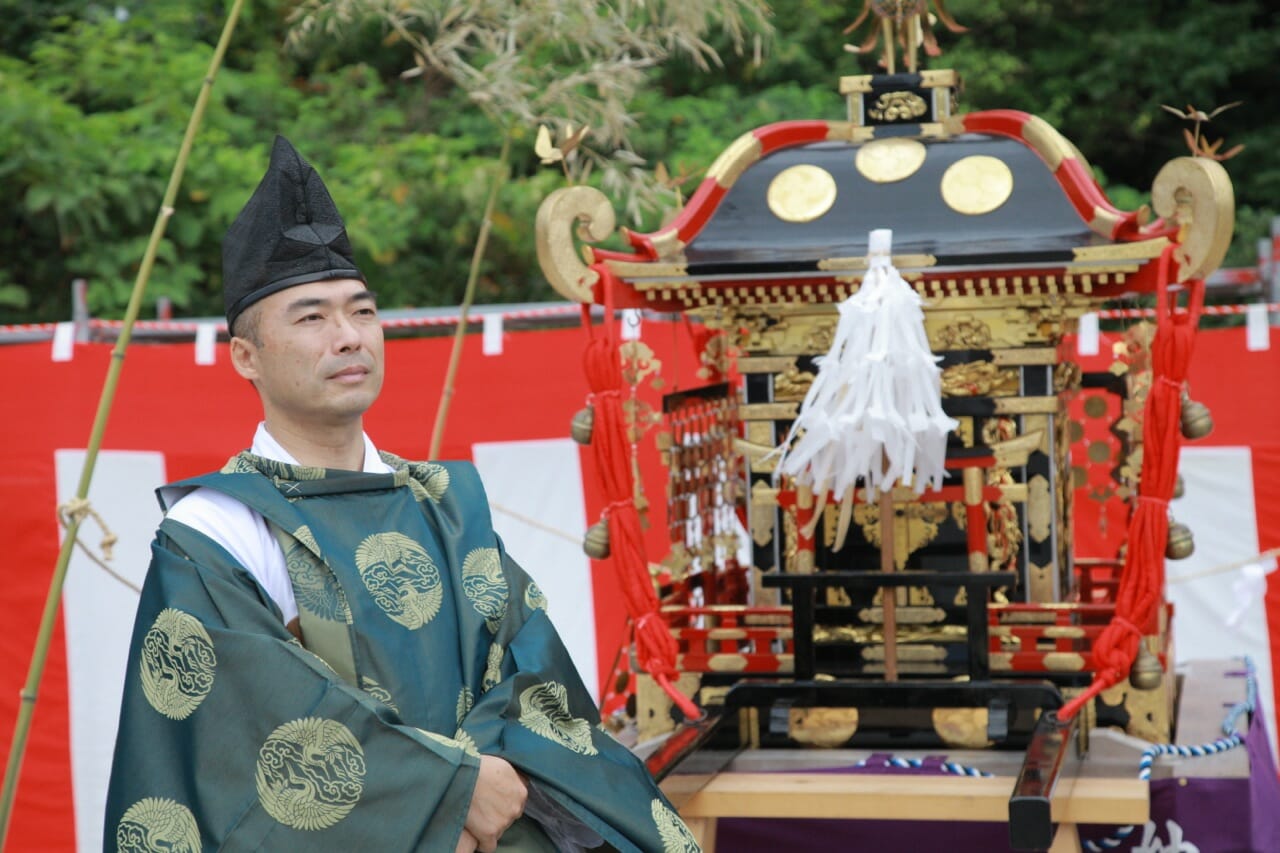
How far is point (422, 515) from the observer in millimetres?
2250

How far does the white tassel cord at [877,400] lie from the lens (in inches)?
124

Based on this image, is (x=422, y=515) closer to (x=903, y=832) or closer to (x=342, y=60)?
(x=903, y=832)

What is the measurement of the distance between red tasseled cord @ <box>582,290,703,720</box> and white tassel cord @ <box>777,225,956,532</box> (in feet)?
1.64

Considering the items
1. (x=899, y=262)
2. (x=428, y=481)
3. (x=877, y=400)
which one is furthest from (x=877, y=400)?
(x=428, y=481)

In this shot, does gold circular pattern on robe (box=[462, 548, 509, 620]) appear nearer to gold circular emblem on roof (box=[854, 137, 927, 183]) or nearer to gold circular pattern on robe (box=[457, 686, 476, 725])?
gold circular pattern on robe (box=[457, 686, 476, 725])

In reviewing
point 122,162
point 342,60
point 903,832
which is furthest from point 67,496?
point 342,60

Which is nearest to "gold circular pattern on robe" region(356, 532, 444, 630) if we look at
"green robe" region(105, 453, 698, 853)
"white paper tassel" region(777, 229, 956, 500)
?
"green robe" region(105, 453, 698, 853)

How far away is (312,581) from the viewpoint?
2.06 metres

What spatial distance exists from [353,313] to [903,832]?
2.22m

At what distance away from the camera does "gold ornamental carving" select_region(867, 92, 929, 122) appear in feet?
12.6

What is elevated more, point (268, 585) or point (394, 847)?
point (268, 585)

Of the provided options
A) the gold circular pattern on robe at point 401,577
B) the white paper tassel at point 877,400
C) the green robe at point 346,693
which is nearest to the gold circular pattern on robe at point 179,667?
the green robe at point 346,693

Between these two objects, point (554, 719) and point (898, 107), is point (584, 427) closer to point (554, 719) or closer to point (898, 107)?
point (898, 107)

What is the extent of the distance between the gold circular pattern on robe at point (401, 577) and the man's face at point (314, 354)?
7.4 inches
